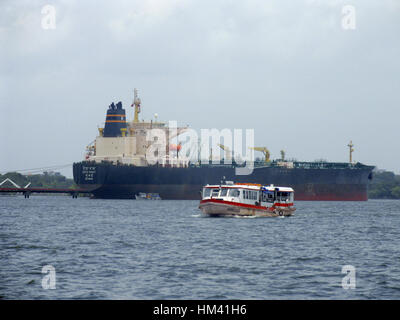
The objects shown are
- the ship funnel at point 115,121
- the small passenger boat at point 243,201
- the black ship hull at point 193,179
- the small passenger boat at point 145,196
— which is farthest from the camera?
the ship funnel at point 115,121

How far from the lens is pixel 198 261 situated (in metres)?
30.0

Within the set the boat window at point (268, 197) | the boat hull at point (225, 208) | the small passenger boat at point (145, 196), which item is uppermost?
the boat window at point (268, 197)

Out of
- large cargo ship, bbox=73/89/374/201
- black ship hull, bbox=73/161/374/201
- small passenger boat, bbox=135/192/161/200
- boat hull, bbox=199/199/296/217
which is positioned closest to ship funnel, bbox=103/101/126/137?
large cargo ship, bbox=73/89/374/201

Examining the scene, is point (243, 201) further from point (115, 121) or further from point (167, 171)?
point (115, 121)

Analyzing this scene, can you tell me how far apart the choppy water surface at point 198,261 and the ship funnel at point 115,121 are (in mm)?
69637

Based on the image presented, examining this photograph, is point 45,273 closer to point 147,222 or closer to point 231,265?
point 231,265

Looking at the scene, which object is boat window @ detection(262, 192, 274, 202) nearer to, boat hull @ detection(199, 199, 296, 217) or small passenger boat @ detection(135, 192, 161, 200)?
boat hull @ detection(199, 199, 296, 217)

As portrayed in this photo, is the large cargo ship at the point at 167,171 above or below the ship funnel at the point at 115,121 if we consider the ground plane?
below

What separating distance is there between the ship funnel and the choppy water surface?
69.6 meters

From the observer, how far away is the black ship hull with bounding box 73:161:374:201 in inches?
4400

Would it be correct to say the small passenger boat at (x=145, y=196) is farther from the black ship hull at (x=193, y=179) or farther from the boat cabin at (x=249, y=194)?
the boat cabin at (x=249, y=194)

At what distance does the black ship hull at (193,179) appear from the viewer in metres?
112

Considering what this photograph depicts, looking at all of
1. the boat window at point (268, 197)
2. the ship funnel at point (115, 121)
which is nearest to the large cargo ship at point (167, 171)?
the ship funnel at point (115, 121)
